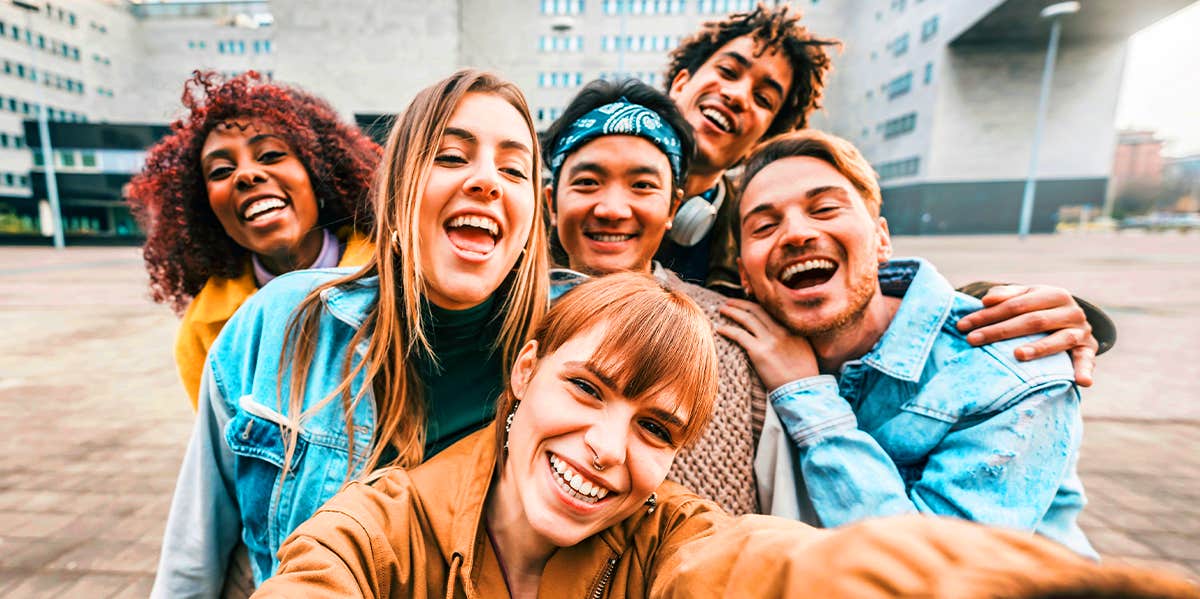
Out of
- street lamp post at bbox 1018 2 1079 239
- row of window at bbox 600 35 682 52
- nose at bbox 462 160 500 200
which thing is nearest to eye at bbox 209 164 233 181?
nose at bbox 462 160 500 200

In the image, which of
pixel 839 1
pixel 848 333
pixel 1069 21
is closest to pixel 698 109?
pixel 848 333

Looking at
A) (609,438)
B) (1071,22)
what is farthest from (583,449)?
(1071,22)

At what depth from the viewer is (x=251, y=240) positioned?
91.6 inches

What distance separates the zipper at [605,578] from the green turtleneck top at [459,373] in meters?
0.61

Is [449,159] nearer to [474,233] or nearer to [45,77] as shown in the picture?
[474,233]

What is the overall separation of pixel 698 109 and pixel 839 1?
46.9 meters

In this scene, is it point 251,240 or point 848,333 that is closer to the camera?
point 848,333

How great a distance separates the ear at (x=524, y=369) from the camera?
1.50 metres

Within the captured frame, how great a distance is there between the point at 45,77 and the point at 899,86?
57869mm

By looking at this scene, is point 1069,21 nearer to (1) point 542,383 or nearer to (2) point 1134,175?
(1) point 542,383

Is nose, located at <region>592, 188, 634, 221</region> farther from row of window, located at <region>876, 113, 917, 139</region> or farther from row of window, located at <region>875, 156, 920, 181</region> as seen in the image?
row of window, located at <region>876, 113, 917, 139</region>

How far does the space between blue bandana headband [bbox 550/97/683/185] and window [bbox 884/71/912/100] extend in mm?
40387

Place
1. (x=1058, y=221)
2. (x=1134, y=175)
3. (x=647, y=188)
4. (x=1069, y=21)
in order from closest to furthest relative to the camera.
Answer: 1. (x=647, y=188)
2. (x=1069, y=21)
3. (x=1058, y=221)
4. (x=1134, y=175)

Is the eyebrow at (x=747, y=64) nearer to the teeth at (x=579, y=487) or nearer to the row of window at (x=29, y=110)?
the teeth at (x=579, y=487)
